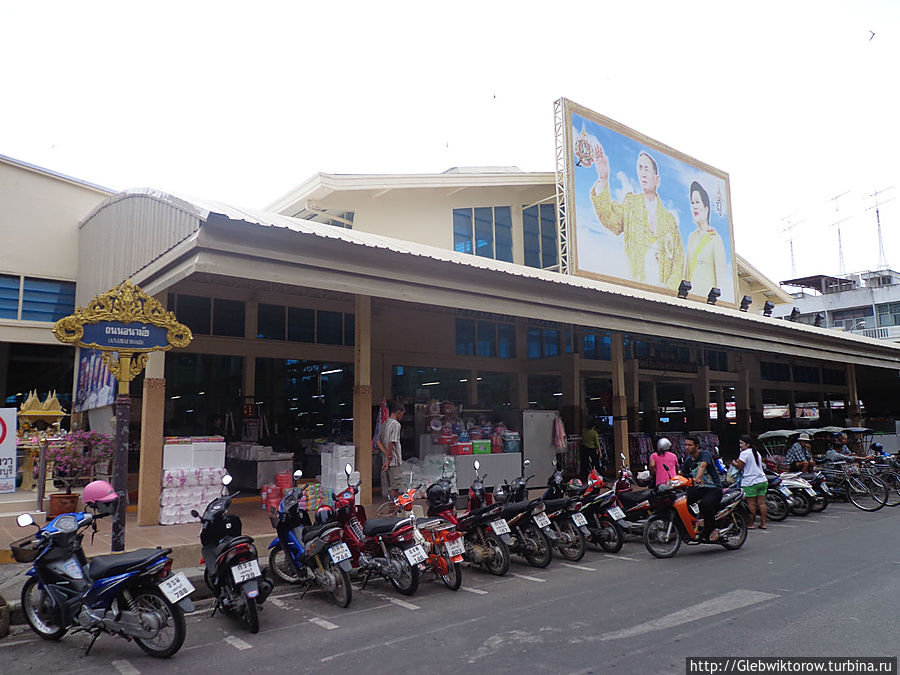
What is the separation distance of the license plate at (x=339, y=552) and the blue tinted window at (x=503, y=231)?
14.0 meters

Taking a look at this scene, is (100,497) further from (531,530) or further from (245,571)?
(531,530)

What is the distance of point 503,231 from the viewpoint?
20.1 m

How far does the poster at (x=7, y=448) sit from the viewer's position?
809 centimetres

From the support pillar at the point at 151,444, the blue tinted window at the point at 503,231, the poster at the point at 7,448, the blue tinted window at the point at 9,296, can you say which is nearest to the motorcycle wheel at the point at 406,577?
the support pillar at the point at 151,444

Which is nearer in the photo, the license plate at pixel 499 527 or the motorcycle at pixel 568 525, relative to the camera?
the license plate at pixel 499 527

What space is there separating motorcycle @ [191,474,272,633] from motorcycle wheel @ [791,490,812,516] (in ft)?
35.0

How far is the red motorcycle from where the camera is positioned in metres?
7.12

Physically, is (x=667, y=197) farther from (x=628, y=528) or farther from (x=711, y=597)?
(x=711, y=597)

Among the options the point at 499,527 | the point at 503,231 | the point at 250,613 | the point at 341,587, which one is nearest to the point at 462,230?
the point at 503,231

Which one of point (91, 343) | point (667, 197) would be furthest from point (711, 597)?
point (667, 197)

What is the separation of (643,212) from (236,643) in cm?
1949

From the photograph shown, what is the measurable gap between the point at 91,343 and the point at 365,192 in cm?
1097

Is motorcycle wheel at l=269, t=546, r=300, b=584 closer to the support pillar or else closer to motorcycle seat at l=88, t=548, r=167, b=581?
motorcycle seat at l=88, t=548, r=167, b=581

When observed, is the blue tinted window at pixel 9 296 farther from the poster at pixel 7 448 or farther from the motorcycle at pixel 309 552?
the motorcycle at pixel 309 552
